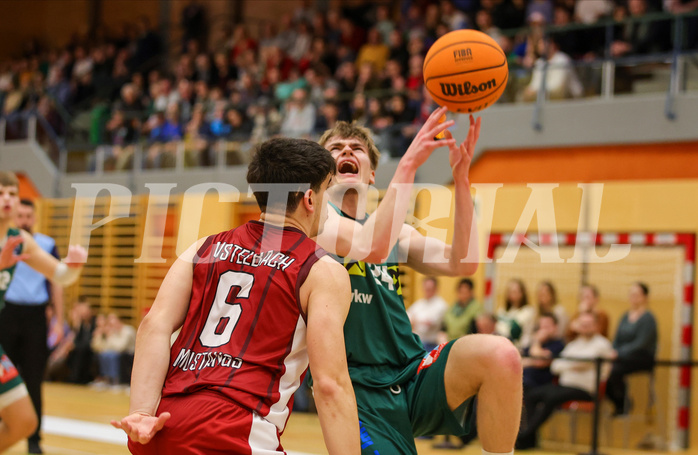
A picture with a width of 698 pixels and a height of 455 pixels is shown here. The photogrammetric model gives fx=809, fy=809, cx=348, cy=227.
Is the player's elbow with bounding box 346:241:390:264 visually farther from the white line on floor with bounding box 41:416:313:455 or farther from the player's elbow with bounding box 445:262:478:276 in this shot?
the white line on floor with bounding box 41:416:313:455

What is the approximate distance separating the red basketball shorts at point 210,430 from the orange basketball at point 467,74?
189cm

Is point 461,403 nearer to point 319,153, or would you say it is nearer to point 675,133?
point 319,153

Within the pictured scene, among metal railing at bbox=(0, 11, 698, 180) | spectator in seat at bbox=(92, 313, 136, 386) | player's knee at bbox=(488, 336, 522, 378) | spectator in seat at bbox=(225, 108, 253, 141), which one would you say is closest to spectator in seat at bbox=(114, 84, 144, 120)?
spectator in seat at bbox=(225, 108, 253, 141)

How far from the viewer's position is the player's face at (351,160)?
3.82 metres

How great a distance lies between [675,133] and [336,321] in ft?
23.9

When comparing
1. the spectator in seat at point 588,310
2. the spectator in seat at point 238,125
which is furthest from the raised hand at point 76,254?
the spectator in seat at point 238,125

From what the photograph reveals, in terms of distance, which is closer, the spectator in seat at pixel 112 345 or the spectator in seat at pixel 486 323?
the spectator in seat at pixel 486 323

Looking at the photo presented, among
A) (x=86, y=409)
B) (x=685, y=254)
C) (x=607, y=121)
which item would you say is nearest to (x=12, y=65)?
(x=86, y=409)

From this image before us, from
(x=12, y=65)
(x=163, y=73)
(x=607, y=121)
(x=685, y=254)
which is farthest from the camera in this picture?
(x=12, y=65)

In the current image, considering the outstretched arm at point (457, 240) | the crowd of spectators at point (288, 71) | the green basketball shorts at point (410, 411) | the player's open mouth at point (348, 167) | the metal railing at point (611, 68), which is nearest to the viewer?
the green basketball shorts at point (410, 411)

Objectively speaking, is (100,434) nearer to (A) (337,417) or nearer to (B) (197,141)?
(A) (337,417)

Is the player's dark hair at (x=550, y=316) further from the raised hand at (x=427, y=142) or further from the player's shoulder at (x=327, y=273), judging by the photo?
the player's shoulder at (x=327, y=273)

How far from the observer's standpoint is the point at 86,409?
31.7ft

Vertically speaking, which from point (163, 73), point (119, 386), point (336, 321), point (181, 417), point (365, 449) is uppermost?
point (163, 73)
